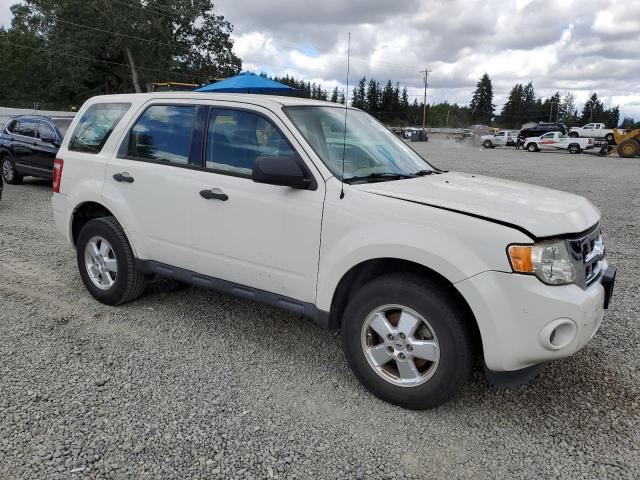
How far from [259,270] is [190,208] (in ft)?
2.49

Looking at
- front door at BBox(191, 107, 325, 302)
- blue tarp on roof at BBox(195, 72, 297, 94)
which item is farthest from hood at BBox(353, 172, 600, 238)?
blue tarp on roof at BBox(195, 72, 297, 94)

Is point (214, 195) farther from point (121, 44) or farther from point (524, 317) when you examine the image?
point (121, 44)

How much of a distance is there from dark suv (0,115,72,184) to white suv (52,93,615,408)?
722 centimetres

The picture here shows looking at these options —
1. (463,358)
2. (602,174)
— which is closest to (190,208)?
(463,358)

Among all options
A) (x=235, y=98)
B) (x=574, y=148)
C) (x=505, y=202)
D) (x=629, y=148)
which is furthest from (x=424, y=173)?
(x=574, y=148)

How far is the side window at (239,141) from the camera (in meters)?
3.48

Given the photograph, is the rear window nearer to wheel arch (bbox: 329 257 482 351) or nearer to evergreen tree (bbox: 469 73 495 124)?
wheel arch (bbox: 329 257 482 351)

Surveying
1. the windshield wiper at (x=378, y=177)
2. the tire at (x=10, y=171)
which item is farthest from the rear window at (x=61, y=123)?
the windshield wiper at (x=378, y=177)

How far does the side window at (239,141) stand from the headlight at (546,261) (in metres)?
1.57

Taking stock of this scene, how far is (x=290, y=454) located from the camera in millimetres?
2633

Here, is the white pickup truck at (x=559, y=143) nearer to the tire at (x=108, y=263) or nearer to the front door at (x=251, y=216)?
the front door at (x=251, y=216)

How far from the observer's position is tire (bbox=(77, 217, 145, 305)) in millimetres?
4266

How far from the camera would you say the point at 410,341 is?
290cm

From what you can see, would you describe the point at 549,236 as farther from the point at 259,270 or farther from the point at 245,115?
the point at 245,115
